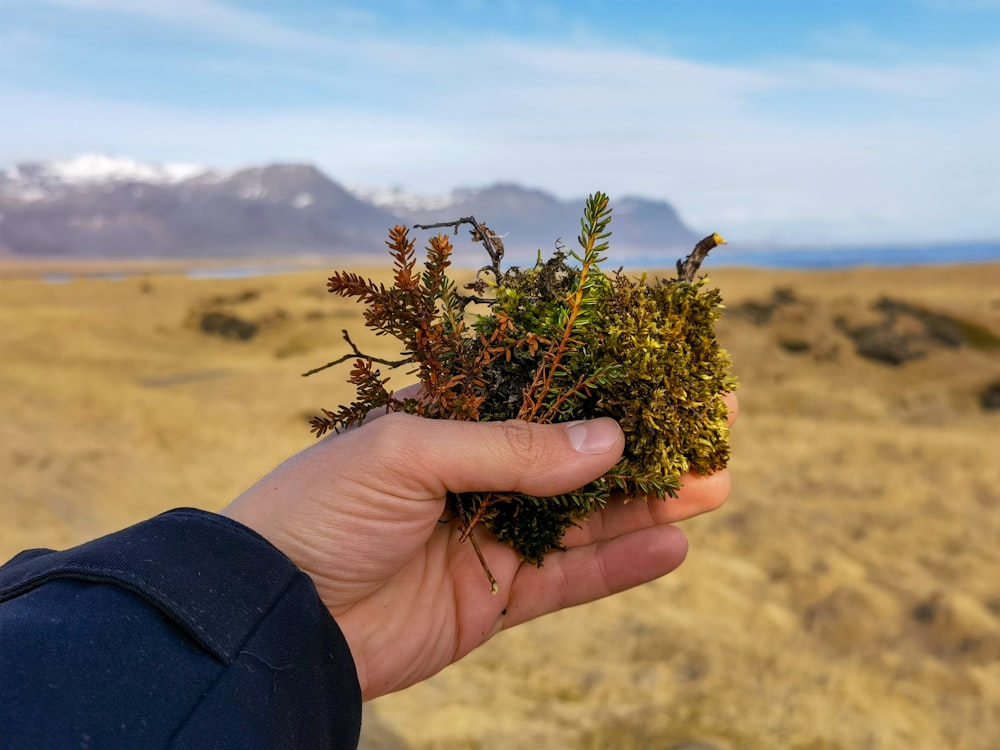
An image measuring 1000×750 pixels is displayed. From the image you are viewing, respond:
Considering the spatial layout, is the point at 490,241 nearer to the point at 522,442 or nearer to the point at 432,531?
the point at 522,442

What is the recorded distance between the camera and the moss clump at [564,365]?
261 centimetres

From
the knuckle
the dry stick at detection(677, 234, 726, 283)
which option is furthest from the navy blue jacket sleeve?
the dry stick at detection(677, 234, 726, 283)

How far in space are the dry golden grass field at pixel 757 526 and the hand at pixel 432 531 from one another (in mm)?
1967

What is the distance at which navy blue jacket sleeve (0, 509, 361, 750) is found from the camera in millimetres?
1791

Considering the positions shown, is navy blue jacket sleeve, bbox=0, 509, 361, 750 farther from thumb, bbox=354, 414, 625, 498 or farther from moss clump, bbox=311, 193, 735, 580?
moss clump, bbox=311, 193, 735, 580

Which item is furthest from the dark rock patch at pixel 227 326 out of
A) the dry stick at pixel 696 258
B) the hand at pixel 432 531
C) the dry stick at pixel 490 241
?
the dry stick at pixel 696 258

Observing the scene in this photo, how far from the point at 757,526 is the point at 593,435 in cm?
672

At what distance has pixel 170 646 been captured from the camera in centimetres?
197

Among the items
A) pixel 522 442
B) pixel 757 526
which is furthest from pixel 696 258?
pixel 757 526

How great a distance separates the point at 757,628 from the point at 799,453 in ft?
18.2

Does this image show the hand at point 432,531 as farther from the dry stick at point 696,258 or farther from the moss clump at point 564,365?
the dry stick at point 696,258

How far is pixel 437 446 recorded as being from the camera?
2521mm

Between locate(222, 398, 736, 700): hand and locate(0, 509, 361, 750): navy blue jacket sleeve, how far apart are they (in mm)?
363

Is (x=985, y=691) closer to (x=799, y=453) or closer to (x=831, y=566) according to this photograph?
(x=831, y=566)
